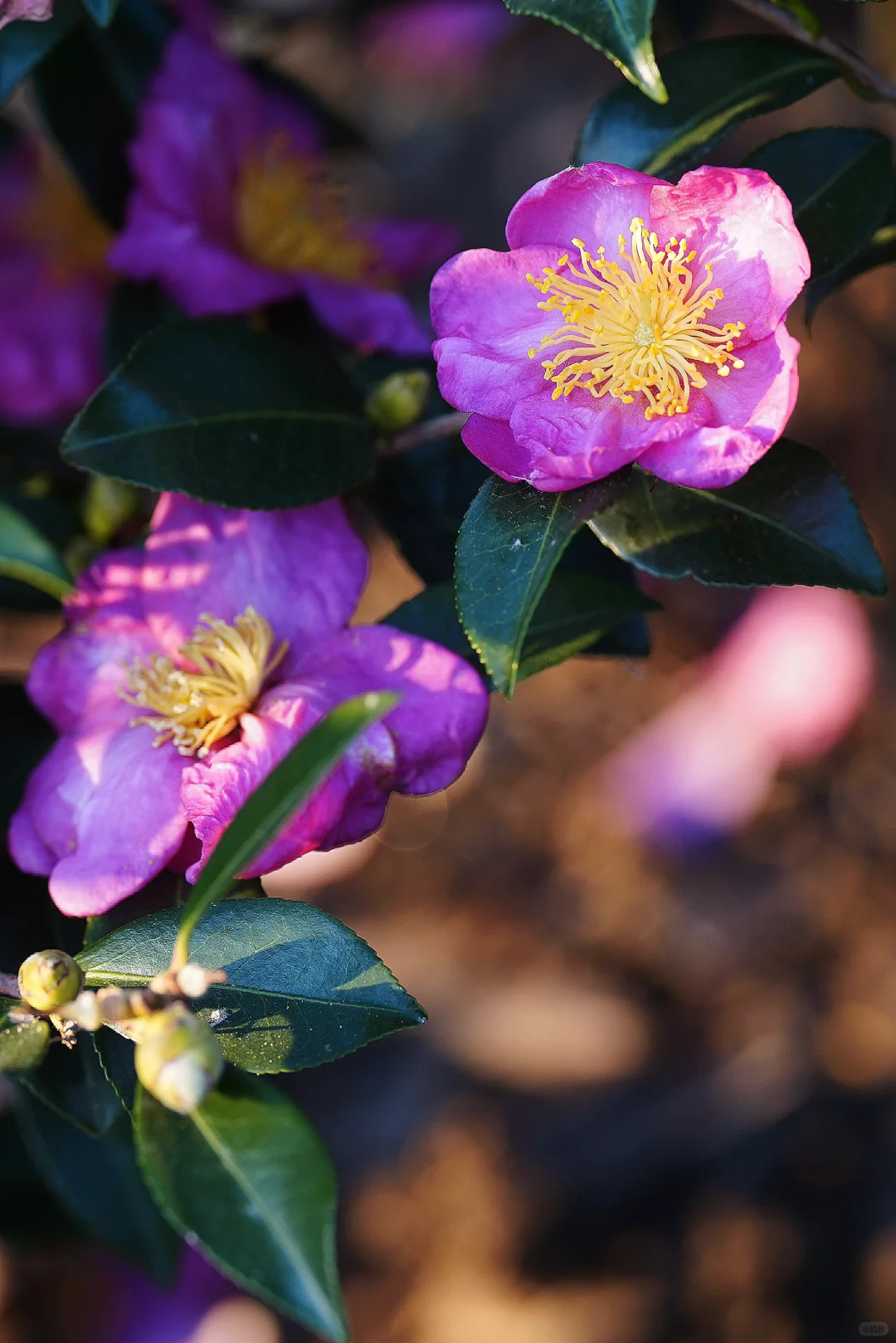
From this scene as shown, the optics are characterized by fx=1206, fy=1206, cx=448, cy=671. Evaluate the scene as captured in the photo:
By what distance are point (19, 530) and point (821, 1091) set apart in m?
1.84

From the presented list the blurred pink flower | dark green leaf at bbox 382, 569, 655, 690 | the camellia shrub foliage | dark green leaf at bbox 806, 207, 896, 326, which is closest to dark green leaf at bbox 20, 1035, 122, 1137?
the camellia shrub foliage


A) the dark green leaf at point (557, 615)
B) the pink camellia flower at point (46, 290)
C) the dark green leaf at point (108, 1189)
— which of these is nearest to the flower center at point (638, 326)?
the dark green leaf at point (557, 615)

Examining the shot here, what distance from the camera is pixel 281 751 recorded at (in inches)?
30.3

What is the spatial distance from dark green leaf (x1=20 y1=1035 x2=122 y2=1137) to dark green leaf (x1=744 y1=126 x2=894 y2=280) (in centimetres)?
71

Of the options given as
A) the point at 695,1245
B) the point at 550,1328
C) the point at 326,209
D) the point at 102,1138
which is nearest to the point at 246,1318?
the point at 550,1328

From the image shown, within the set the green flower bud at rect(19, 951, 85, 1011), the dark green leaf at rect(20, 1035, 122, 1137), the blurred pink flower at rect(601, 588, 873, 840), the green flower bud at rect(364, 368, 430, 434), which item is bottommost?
the blurred pink flower at rect(601, 588, 873, 840)

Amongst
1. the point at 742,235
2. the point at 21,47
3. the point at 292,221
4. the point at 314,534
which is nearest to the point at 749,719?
the point at 292,221

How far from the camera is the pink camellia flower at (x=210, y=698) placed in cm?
76

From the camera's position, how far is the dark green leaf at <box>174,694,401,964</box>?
566 millimetres

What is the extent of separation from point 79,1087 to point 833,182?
31.1 inches

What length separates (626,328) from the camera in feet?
2.56

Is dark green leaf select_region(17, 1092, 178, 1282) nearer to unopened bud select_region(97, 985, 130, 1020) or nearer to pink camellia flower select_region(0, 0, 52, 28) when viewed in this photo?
unopened bud select_region(97, 985, 130, 1020)

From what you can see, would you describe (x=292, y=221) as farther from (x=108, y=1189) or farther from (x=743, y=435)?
(x=108, y=1189)

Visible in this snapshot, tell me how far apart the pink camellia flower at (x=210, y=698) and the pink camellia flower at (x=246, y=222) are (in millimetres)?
222
